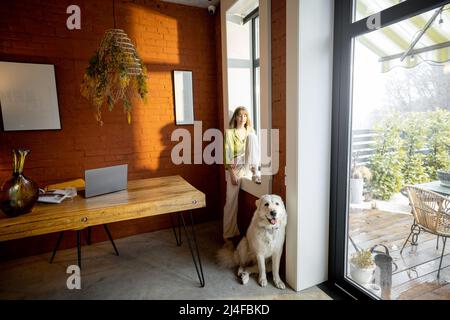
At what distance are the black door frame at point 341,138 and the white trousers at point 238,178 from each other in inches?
35.4

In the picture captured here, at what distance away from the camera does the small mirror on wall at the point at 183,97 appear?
335 centimetres

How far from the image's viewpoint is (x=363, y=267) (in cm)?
205

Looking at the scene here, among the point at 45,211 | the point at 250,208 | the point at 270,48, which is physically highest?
the point at 270,48

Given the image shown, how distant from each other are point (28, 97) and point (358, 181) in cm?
334

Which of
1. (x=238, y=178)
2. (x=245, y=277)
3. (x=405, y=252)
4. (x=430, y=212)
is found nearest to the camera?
(x=430, y=212)

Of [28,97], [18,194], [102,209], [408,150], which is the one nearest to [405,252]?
[408,150]

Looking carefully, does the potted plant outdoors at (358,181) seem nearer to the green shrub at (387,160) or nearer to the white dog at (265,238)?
the green shrub at (387,160)

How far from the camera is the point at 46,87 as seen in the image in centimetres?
→ 275

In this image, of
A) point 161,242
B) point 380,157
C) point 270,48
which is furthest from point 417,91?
point 161,242

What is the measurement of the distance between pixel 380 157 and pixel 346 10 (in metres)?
1.13

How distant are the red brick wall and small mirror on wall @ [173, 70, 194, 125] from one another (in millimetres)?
78

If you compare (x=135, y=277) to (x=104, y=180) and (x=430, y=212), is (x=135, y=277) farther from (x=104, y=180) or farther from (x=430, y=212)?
(x=430, y=212)

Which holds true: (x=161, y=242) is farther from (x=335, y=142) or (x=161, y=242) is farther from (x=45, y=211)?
(x=335, y=142)

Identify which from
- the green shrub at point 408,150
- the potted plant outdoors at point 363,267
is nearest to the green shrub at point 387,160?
the green shrub at point 408,150
